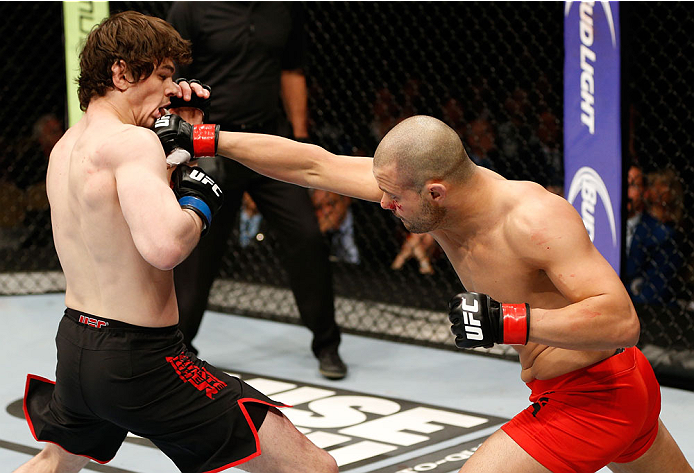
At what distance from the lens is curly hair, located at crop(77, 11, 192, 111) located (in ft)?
6.42

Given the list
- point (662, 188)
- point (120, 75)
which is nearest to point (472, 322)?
point (120, 75)

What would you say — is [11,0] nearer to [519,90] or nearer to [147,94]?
[519,90]

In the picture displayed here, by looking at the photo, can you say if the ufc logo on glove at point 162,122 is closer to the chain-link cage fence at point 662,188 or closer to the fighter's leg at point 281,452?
the fighter's leg at point 281,452

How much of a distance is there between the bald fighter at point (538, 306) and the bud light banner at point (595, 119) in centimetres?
146

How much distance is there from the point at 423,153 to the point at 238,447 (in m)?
0.67

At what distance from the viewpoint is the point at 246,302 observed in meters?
4.73

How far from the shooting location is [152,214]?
5.81 feet

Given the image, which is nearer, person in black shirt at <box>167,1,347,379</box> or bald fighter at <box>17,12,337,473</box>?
bald fighter at <box>17,12,337,473</box>

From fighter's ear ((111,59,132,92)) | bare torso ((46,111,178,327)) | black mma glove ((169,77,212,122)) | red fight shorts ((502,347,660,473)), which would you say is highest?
fighter's ear ((111,59,132,92))

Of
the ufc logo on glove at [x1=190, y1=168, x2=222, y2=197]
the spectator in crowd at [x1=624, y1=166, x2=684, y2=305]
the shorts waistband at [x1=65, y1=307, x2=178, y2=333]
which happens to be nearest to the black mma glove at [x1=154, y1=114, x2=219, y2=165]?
the ufc logo on glove at [x1=190, y1=168, x2=222, y2=197]

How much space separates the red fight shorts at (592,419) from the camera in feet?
6.36

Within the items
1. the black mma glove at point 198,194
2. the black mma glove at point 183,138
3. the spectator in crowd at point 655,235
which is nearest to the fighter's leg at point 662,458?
the black mma glove at point 198,194

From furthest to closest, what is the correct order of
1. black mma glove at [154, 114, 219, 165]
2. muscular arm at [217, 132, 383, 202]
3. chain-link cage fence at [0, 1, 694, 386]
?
chain-link cage fence at [0, 1, 694, 386]
muscular arm at [217, 132, 383, 202]
black mma glove at [154, 114, 219, 165]

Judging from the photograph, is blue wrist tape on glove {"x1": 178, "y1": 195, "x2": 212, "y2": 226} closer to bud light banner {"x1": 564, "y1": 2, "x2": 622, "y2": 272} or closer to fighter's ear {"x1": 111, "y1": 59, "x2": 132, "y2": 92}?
fighter's ear {"x1": 111, "y1": 59, "x2": 132, "y2": 92}
